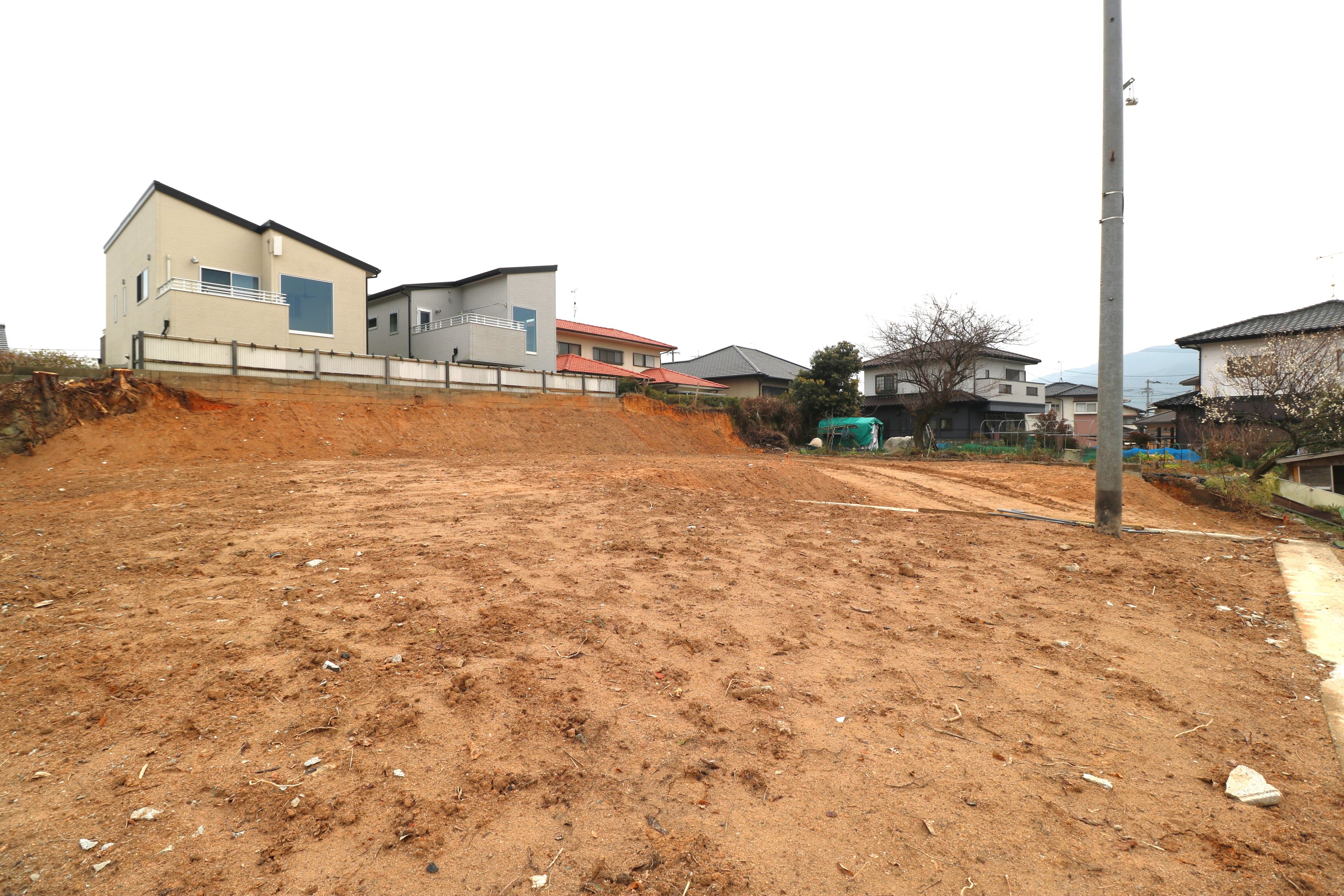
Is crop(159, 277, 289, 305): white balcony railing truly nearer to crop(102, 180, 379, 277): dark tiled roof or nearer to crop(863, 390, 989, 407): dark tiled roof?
crop(102, 180, 379, 277): dark tiled roof

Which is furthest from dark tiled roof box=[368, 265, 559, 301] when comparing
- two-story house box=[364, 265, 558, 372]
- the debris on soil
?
the debris on soil

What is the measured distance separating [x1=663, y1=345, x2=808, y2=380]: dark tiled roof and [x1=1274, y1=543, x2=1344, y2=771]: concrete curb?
2827 cm

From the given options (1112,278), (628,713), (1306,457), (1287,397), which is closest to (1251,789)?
(628,713)

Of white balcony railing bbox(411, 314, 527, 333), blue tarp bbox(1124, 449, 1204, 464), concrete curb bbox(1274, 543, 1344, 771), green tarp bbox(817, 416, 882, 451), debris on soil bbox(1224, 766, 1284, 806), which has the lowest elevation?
debris on soil bbox(1224, 766, 1284, 806)

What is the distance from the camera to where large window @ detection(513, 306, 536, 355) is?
2423cm

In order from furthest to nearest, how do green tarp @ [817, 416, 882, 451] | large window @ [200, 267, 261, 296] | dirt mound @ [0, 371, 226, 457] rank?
green tarp @ [817, 416, 882, 451] < large window @ [200, 267, 261, 296] < dirt mound @ [0, 371, 226, 457]

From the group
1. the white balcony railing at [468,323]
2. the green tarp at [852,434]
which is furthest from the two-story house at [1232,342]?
the white balcony railing at [468,323]

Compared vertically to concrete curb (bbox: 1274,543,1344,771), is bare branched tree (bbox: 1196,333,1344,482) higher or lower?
higher

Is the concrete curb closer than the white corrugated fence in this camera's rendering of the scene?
Yes

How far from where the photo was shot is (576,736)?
2.71m

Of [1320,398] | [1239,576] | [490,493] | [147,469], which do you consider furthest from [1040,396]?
[147,469]

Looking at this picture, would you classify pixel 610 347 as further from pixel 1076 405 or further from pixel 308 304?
pixel 1076 405

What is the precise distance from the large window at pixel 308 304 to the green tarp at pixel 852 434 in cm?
1870

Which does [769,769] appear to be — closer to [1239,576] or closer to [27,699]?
[27,699]
